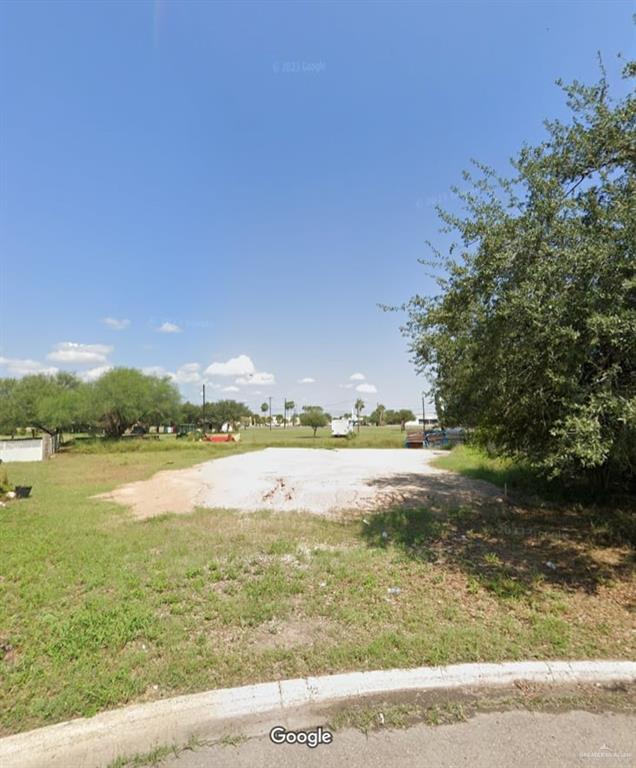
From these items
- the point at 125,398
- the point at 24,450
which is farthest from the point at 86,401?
the point at 24,450

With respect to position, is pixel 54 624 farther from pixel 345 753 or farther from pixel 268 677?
pixel 345 753

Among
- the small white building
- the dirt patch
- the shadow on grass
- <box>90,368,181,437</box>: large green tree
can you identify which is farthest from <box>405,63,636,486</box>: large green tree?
<box>90,368,181,437</box>: large green tree

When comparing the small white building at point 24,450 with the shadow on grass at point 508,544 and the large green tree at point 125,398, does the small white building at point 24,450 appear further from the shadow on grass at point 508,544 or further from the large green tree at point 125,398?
the shadow on grass at point 508,544

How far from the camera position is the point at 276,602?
354cm

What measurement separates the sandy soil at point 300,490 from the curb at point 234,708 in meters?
4.55

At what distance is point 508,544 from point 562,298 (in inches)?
128

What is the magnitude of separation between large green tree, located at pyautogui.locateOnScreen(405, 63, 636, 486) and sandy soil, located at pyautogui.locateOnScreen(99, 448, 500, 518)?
3373 millimetres

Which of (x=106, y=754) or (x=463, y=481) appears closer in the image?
(x=106, y=754)

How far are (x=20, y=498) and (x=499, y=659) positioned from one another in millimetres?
9948

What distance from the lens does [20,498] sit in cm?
866

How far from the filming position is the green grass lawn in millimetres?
2602

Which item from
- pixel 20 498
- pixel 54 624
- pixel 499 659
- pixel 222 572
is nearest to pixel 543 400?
pixel 499 659

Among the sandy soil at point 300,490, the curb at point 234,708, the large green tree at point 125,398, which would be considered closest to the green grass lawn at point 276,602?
the curb at point 234,708

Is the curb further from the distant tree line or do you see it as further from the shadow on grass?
the distant tree line
